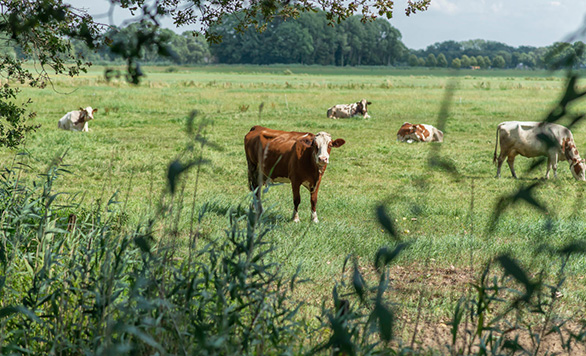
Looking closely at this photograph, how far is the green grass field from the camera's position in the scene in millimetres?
5613

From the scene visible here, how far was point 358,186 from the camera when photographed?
11625mm

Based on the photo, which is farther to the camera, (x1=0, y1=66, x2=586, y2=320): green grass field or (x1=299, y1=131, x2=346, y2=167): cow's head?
(x1=299, y1=131, x2=346, y2=167): cow's head

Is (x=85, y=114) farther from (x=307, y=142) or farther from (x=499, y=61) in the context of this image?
(x=499, y=61)

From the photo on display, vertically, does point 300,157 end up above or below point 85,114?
above

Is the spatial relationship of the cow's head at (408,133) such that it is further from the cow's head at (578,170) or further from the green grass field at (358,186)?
the cow's head at (578,170)

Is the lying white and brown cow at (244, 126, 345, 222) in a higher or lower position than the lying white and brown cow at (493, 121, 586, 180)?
higher

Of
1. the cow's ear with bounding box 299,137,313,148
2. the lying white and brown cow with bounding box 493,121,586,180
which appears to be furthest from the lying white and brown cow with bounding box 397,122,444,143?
the cow's ear with bounding box 299,137,313,148

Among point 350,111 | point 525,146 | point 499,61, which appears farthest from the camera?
point 499,61

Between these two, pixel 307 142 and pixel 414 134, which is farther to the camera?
pixel 414 134

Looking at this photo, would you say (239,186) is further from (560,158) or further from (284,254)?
(560,158)

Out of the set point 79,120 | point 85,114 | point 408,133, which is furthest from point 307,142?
point 79,120

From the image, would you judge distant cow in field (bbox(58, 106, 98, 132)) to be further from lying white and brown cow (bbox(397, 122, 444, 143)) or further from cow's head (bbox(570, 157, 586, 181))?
cow's head (bbox(570, 157, 586, 181))

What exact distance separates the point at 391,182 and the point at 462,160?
12.0 ft

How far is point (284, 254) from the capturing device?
6.17 metres
